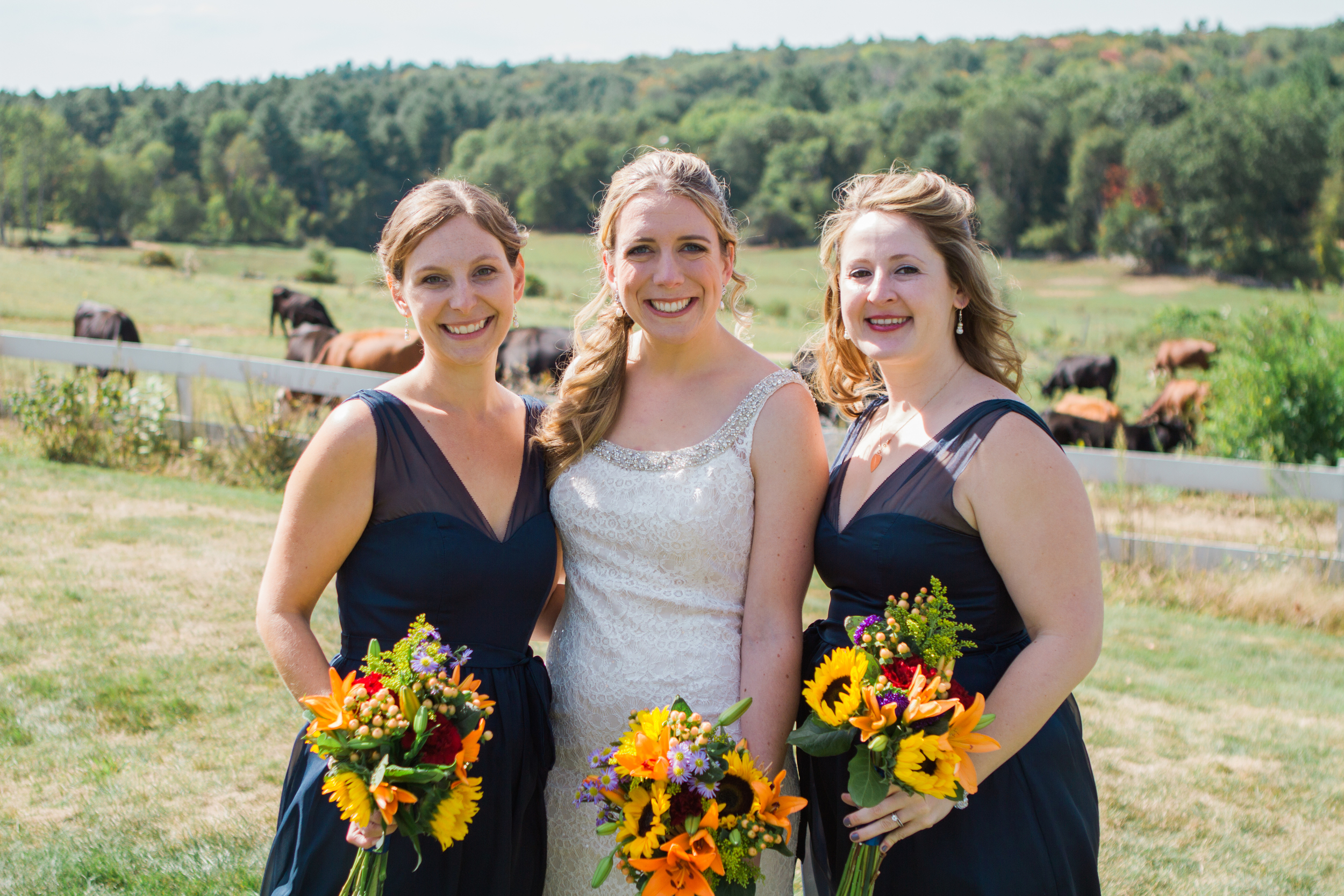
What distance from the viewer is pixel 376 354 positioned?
14.1m

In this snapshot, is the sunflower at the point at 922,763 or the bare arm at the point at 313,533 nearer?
the sunflower at the point at 922,763

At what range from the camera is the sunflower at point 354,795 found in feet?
6.67

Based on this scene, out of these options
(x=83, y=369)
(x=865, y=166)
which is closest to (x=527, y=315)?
(x=83, y=369)

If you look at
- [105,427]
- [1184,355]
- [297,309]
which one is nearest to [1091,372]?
[1184,355]

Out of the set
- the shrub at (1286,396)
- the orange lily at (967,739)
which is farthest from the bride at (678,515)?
the shrub at (1286,396)

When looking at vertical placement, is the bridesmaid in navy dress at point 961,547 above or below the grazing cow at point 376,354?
above

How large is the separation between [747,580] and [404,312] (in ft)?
3.91

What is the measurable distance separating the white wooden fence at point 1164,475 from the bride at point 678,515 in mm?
4144

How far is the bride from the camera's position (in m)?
2.69

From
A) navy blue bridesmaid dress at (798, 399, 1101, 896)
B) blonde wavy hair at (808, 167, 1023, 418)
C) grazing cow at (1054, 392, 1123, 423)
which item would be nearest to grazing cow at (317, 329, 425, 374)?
grazing cow at (1054, 392, 1123, 423)

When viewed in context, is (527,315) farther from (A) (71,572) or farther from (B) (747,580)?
(B) (747,580)

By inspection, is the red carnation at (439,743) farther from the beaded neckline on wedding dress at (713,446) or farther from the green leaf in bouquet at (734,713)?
the beaded neckline on wedding dress at (713,446)

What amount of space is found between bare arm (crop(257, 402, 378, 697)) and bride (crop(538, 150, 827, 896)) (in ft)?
1.84

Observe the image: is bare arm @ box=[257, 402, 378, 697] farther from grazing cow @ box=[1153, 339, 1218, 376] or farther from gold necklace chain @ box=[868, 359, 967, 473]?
grazing cow @ box=[1153, 339, 1218, 376]
